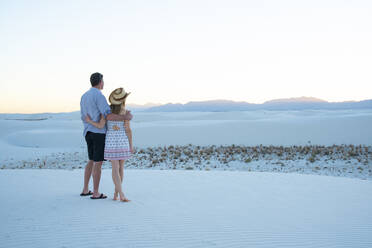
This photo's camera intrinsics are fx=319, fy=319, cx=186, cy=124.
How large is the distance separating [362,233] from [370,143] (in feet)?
52.8

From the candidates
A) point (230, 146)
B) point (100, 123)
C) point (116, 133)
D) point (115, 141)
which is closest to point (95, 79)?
point (100, 123)

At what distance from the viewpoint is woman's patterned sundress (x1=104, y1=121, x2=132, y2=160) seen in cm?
499

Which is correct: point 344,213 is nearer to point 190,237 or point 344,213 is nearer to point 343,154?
point 190,237

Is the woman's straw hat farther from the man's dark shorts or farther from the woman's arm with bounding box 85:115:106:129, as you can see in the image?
the man's dark shorts

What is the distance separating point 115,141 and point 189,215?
162 cm

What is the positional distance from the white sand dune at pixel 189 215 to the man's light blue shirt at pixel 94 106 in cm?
129

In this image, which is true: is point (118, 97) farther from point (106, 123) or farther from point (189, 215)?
point (189, 215)

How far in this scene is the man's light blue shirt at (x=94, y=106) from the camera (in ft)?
16.3

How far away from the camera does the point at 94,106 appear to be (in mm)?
5023

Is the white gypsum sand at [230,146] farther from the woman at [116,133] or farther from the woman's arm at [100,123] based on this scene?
the woman's arm at [100,123]

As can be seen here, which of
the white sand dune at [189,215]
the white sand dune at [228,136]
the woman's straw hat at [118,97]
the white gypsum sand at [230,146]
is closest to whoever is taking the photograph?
the white sand dune at [189,215]

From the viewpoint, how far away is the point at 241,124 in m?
26.5

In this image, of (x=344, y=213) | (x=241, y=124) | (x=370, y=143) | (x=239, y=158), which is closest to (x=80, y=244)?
(x=344, y=213)

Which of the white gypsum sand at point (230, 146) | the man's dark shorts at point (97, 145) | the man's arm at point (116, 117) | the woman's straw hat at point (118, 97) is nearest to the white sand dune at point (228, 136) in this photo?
the white gypsum sand at point (230, 146)
